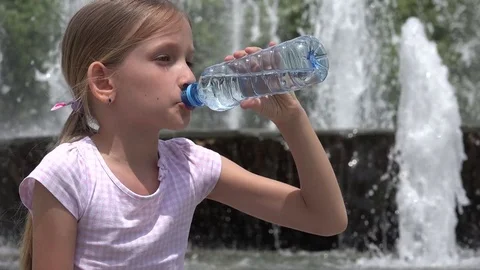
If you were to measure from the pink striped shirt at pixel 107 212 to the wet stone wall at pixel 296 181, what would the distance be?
14.9ft

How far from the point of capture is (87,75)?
1.88 metres

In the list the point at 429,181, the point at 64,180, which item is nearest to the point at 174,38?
the point at 64,180

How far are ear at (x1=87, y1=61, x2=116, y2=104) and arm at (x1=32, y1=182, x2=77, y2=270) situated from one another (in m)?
0.22

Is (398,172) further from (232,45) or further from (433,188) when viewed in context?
(232,45)

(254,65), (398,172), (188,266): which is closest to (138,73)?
(254,65)

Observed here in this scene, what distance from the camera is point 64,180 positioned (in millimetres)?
1757

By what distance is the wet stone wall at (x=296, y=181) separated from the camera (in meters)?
6.50

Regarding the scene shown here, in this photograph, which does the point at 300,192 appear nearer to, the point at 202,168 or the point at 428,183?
the point at 202,168

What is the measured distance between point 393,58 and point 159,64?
13.4 metres

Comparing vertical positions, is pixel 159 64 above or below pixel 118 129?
above

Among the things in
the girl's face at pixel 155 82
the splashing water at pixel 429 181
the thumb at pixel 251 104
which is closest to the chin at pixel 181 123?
the girl's face at pixel 155 82

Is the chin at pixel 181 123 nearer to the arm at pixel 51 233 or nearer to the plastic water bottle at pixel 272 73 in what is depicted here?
the plastic water bottle at pixel 272 73

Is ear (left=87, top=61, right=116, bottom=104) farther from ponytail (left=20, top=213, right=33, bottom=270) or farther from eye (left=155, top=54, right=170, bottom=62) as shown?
ponytail (left=20, top=213, right=33, bottom=270)

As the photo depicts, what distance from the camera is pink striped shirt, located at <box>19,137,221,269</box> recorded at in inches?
69.6
